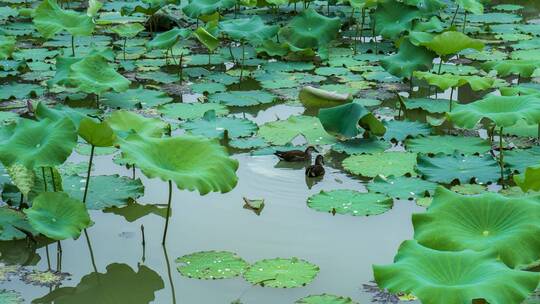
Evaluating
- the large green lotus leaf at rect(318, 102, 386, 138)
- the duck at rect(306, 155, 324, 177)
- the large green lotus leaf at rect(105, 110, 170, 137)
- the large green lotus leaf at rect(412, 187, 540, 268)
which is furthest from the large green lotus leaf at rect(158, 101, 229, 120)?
the large green lotus leaf at rect(412, 187, 540, 268)

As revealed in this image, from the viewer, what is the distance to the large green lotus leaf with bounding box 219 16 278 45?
5.79 meters

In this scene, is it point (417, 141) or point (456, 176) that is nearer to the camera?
point (456, 176)

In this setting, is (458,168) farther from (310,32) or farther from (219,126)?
(310,32)

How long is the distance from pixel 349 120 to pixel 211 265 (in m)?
1.44

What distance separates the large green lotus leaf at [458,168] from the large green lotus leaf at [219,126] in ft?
3.23

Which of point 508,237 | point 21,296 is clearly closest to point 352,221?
point 508,237

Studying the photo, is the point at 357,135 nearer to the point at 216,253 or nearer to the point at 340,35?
the point at 216,253

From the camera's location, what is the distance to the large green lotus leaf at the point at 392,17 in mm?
6100

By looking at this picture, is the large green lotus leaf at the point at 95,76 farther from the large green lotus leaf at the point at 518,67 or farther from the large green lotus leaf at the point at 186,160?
the large green lotus leaf at the point at 518,67

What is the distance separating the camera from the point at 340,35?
23.0 feet

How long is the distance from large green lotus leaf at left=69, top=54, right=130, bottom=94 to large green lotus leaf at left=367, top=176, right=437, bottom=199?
5.24ft

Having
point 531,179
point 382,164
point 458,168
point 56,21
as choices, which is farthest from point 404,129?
point 56,21

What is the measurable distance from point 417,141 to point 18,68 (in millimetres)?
2735

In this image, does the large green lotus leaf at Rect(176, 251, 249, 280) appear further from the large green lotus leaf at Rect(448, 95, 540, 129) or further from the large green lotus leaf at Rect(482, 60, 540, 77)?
the large green lotus leaf at Rect(482, 60, 540, 77)
